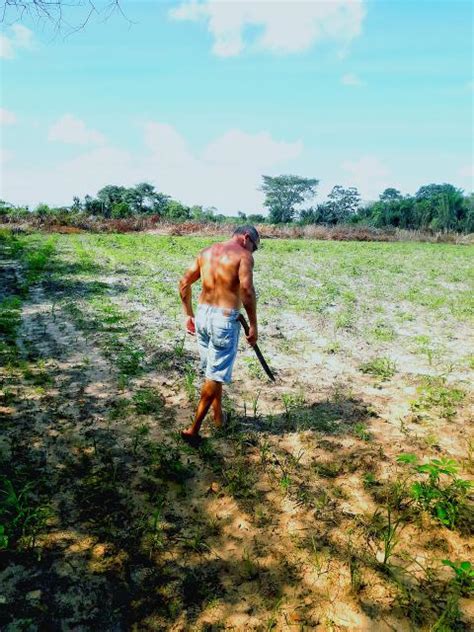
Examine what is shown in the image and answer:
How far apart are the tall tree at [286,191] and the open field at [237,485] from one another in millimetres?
66681

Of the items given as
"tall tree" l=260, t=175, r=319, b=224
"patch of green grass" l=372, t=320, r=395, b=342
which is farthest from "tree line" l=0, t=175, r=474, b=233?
"patch of green grass" l=372, t=320, r=395, b=342

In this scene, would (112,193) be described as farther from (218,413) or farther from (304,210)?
(218,413)

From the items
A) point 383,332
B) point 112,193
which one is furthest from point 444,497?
point 112,193

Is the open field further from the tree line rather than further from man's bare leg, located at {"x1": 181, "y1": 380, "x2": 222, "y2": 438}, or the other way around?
the tree line

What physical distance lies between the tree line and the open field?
31780 mm

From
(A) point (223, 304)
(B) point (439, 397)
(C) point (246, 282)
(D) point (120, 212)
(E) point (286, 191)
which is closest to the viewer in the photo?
(C) point (246, 282)

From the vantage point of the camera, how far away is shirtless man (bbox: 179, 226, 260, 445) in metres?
3.58

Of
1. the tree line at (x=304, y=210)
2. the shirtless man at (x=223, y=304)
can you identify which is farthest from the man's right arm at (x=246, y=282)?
the tree line at (x=304, y=210)

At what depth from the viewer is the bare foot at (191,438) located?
12.2ft

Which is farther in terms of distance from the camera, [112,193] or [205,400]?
[112,193]

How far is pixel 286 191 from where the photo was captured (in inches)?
2817

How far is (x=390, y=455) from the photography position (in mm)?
3684

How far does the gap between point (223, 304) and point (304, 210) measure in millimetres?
46941

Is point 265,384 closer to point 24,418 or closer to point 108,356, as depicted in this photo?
point 108,356
